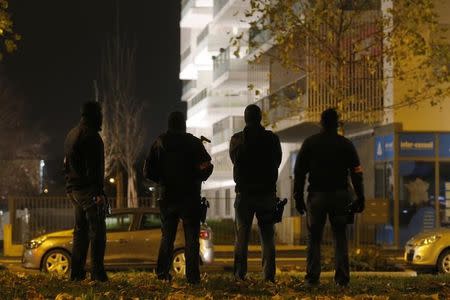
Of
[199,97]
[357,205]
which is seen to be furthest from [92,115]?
[199,97]

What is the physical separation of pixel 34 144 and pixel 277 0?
48377 mm

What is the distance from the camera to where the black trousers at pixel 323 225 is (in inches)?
361

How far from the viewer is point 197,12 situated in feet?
190

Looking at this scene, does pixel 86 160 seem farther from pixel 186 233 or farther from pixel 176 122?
pixel 186 233

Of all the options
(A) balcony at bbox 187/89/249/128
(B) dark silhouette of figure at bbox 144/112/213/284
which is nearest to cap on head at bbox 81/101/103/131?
(B) dark silhouette of figure at bbox 144/112/213/284

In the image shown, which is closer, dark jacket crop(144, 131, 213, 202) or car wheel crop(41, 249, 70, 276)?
dark jacket crop(144, 131, 213, 202)

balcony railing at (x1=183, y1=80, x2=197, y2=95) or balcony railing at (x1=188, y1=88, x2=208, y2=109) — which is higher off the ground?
balcony railing at (x1=183, y1=80, x2=197, y2=95)

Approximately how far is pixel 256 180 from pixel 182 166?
79 cm

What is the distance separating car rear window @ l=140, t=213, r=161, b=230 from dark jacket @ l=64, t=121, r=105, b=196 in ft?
30.4

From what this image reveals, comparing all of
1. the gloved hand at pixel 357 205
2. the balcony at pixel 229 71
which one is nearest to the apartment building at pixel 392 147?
the balcony at pixel 229 71

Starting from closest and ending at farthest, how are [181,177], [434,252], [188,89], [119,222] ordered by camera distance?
1. [181,177]
2. [434,252]
3. [119,222]
4. [188,89]

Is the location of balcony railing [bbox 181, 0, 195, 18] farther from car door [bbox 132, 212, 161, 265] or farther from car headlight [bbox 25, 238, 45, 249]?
car headlight [bbox 25, 238, 45, 249]

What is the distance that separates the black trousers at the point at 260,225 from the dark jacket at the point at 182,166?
1.72ft

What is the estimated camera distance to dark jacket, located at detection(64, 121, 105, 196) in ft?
30.3
